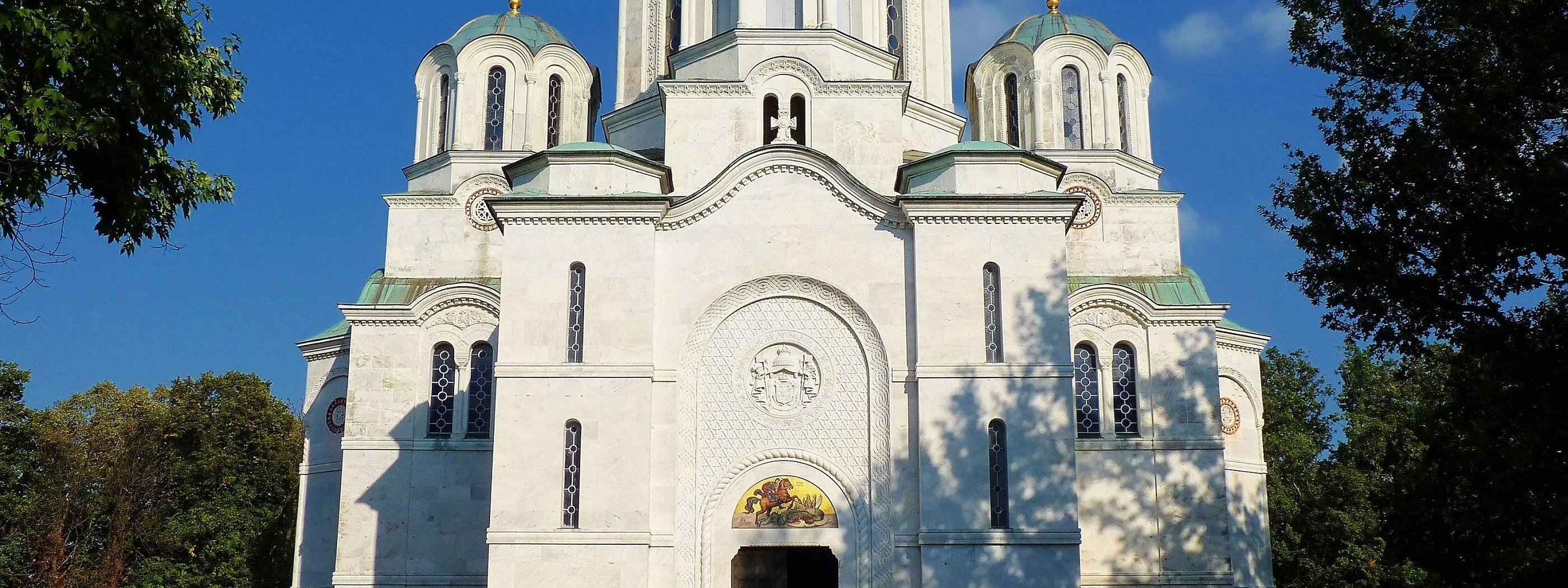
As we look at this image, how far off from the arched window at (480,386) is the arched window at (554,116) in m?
4.36

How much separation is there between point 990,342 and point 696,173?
4.71 meters

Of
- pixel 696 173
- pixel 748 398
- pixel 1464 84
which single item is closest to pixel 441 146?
pixel 696 173

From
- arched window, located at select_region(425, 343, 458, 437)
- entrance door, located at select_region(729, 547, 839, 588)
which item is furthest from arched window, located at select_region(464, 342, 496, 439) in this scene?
entrance door, located at select_region(729, 547, 839, 588)

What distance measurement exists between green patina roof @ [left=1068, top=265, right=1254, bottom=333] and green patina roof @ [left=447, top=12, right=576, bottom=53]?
9.92 metres

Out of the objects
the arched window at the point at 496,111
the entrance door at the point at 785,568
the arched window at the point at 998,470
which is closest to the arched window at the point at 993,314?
the arched window at the point at 998,470

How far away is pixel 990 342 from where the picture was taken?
A: 59.9 feet

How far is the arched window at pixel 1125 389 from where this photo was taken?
71.6ft

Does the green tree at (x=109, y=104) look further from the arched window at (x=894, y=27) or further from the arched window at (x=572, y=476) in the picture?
the arched window at (x=894, y=27)

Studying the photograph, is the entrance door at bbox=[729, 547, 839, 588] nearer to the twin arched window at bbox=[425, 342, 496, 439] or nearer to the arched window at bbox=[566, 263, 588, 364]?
the arched window at bbox=[566, 263, 588, 364]

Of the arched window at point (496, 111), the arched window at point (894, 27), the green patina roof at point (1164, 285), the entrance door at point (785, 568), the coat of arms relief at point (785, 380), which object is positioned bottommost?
the entrance door at point (785, 568)

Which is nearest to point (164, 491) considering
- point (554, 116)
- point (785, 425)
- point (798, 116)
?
point (554, 116)

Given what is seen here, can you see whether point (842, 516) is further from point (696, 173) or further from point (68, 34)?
point (68, 34)

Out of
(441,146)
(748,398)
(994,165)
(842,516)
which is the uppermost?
(441,146)

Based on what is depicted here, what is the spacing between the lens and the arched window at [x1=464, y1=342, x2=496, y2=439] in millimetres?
22438
